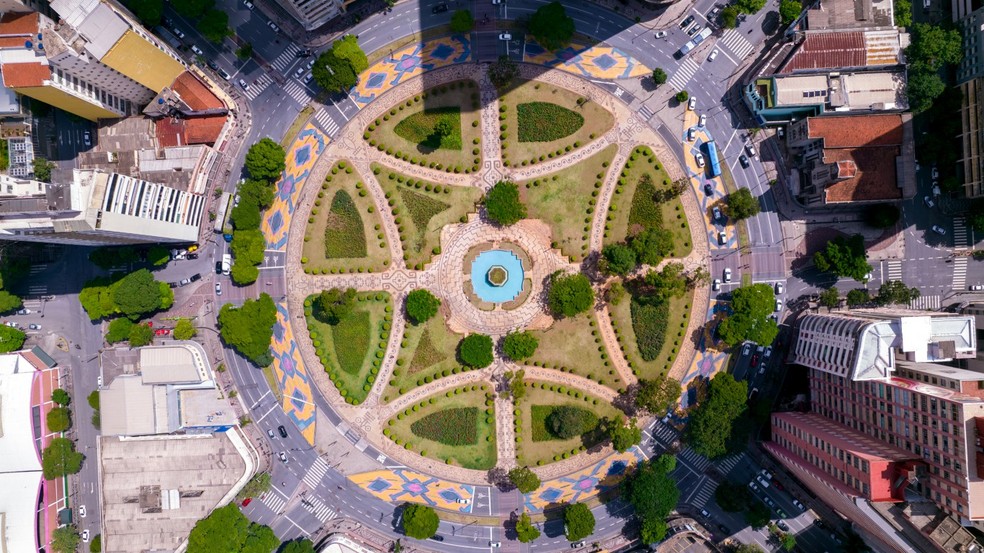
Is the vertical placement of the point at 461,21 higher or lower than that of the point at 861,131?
higher

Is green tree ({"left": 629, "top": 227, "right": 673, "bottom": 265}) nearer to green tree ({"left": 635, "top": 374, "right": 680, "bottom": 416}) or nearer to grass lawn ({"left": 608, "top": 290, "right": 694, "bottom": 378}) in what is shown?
grass lawn ({"left": 608, "top": 290, "right": 694, "bottom": 378})

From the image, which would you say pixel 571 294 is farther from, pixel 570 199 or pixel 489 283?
pixel 570 199

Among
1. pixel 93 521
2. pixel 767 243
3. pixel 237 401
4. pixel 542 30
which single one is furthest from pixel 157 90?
pixel 767 243

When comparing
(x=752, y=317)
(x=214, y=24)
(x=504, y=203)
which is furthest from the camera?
(x=504, y=203)

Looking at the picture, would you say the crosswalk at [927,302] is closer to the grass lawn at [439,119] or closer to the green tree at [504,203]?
the green tree at [504,203]

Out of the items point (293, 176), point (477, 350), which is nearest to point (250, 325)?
point (293, 176)

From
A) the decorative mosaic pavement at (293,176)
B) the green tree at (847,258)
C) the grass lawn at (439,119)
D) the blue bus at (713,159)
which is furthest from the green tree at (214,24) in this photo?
the green tree at (847,258)
